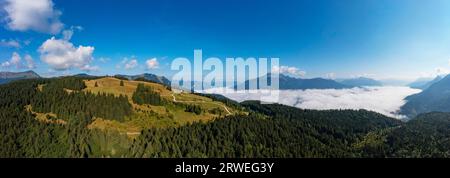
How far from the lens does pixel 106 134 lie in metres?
191
